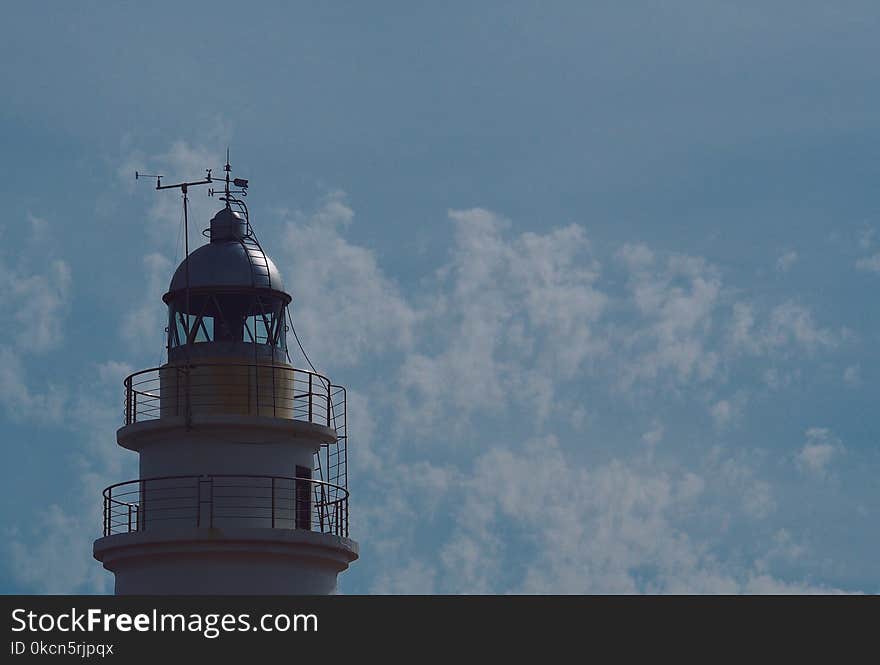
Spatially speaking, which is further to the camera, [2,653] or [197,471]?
[197,471]

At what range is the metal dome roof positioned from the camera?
4900 cm

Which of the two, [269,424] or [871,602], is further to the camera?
[269,424]

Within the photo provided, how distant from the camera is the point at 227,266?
161ft

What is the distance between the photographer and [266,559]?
46781mm

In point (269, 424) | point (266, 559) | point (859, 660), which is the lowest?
point (859, 660)

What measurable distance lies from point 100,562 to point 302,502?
4642mm

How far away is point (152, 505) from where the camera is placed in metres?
47.6

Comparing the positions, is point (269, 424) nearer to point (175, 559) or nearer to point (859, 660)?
point (175, 559)

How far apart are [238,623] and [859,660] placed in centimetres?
1120

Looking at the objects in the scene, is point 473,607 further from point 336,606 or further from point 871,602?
point 871,602

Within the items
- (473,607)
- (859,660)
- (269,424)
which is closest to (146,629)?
(473,607)

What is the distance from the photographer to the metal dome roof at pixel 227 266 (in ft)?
161

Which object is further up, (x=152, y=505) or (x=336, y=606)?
(x=152, y=505)

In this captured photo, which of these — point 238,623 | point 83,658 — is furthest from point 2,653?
point 238,623
